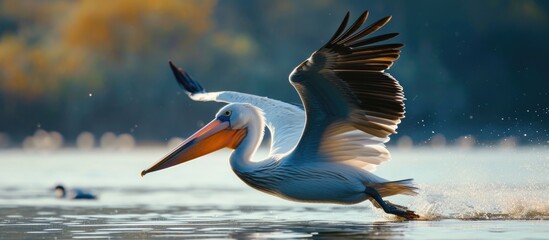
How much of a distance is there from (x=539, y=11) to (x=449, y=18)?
408 cm

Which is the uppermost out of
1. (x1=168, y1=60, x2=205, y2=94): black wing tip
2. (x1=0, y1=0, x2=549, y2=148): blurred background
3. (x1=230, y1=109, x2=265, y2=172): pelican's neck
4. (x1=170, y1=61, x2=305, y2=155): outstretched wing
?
(x1=0, y1=0, x2=549, y2=148): blurred background

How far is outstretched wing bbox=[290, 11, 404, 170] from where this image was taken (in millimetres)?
9344

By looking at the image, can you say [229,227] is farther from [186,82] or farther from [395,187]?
[186,82]

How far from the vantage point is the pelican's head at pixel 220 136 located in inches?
416

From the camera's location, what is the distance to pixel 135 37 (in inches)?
2301

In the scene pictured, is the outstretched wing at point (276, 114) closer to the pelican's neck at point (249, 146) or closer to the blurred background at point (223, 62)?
the pelican's neck at point (249, 146)

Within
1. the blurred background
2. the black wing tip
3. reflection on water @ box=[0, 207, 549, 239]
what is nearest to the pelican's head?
reflection on water @ box=[0, 207, 549, 239]

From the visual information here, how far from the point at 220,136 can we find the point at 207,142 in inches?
5.0

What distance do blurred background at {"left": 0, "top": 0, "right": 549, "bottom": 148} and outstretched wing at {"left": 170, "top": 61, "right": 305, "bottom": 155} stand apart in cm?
3319

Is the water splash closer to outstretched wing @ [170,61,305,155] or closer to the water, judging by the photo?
the water

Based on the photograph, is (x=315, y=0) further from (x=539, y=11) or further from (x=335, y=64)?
(x=335, y=64)

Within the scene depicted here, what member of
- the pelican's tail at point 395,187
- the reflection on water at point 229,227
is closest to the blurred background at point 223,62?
the reflection on water at point 229,227

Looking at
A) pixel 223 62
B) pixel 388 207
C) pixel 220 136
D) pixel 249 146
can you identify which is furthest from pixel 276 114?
pixel 223 62

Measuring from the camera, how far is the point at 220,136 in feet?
34.9
